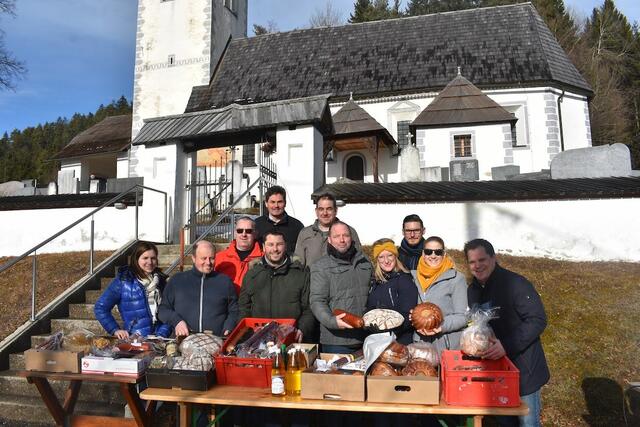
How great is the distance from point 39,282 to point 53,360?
5515mm

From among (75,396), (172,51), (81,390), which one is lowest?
(81,390)

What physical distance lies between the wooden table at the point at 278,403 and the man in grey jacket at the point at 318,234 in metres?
1.68

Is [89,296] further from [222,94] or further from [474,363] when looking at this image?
[222,94]

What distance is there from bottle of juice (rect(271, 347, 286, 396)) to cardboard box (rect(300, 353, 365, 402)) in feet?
0.49

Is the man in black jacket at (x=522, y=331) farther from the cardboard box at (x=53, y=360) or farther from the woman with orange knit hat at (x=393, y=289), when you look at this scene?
the cardboard box at (x=53, y=360)

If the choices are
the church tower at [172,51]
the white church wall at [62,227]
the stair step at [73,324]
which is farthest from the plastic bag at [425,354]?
the church tower at [172,51]

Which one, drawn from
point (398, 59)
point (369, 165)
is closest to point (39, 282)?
point (369, 165)

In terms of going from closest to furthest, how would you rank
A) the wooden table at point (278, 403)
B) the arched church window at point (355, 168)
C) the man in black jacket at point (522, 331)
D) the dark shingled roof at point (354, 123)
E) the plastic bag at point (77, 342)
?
the wooden table at point (278, 403), the man in black jacket at point (522, 331), the plastic bag at point (77, 342), the dark shingled roof at point (354, 123), the arched church window at point (355, 168)

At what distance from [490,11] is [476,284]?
74.5ft

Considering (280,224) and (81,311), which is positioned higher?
(280,224)

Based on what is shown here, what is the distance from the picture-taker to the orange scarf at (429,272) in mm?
3621

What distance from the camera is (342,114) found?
772 inches

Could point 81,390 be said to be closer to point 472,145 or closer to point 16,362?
point 16,362

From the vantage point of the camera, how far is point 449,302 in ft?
11.5
